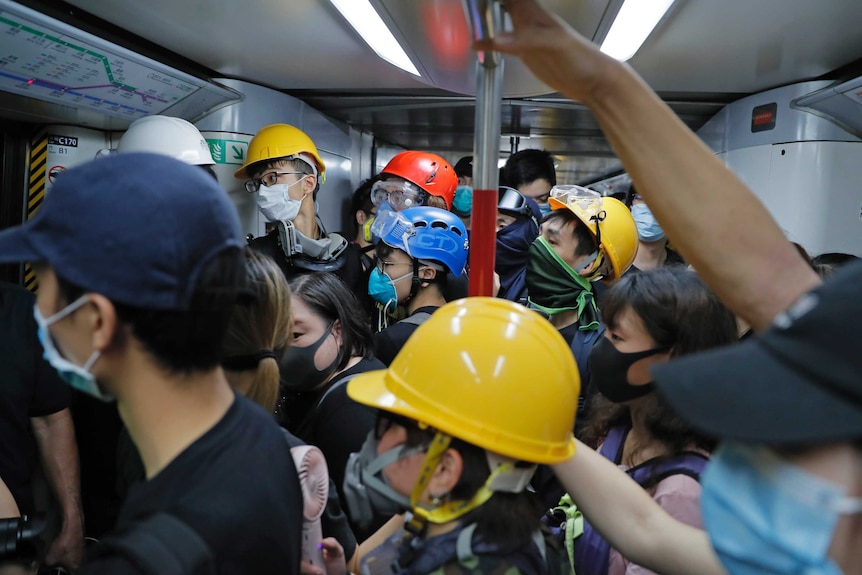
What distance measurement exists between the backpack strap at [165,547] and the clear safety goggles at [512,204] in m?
3.30

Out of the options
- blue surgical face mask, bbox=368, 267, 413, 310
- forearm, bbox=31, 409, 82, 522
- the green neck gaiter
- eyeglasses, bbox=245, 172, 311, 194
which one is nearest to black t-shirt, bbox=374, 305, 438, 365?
blue surgical face mask, bbox=368, 267, 413, 310

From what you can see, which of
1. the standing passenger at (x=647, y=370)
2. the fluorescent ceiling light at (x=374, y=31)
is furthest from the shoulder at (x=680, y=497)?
the fluorescent ceiling light at (x=374, y=31)

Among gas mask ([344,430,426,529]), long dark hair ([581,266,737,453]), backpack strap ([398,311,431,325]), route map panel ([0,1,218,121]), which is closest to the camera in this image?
gas mask ([344,430,426,529])

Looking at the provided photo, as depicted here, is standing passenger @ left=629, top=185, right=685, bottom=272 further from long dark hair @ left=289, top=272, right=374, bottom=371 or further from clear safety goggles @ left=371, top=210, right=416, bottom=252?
long dark hair @ left=289, top=272, right=374, bottom=371

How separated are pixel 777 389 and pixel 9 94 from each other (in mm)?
3236

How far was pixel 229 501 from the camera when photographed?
101cm

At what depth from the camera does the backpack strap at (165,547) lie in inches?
35.4

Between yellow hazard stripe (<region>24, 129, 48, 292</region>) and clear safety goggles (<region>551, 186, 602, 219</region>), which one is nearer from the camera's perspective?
clear safety goggles (<region>551, 186, 602, 219</region>)

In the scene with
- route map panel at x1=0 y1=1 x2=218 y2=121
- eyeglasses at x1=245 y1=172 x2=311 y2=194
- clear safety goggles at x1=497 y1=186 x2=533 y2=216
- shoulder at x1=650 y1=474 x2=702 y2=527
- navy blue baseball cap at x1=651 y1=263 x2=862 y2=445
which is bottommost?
shoulder at x1=650 y1=474 x2=702 y2=527

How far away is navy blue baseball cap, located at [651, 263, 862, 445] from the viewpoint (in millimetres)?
736

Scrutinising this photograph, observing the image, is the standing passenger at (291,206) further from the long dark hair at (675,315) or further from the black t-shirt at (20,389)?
the long dark hair at (675,315)

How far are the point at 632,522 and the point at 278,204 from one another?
298 centimetres

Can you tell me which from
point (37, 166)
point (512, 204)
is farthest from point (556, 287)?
point (37, 166)

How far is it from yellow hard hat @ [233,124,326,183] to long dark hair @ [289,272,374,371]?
1.78 metres
